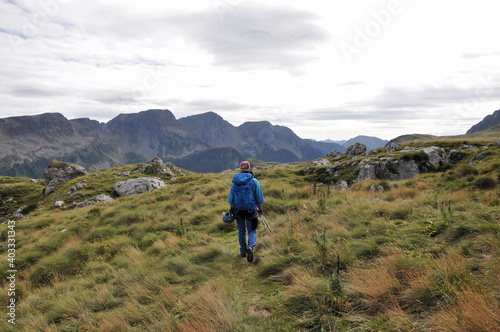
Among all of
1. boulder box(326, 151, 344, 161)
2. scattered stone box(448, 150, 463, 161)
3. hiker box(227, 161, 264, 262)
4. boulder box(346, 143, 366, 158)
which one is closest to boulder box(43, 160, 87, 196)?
boulder box(326, 151, 344, 161)

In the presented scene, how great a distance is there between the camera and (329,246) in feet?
19.7

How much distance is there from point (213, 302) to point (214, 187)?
17.9 m

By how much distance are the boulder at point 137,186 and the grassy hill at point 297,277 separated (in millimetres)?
25798

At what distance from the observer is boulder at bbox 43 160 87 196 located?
→ 174 feet

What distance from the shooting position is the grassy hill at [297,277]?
374 centimetres

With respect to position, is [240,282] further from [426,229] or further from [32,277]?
[32,277]

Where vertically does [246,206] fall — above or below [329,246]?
above

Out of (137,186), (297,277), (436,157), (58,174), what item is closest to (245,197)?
(297,277)

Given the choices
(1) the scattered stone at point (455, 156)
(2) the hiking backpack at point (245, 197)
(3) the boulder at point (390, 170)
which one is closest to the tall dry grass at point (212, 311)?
(2) the hiking backpack at point (245, 197)

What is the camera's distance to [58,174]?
5459 centimetres

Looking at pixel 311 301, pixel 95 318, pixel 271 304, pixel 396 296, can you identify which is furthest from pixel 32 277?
pixel 396 296

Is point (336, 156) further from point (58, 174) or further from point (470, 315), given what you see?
point (58, 174)

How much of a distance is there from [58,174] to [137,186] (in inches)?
1226

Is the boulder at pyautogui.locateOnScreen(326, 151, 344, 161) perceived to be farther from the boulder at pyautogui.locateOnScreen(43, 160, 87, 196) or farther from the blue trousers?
the boulder at pyautogui.locateOnScreen(43, 160, 87, 196)
